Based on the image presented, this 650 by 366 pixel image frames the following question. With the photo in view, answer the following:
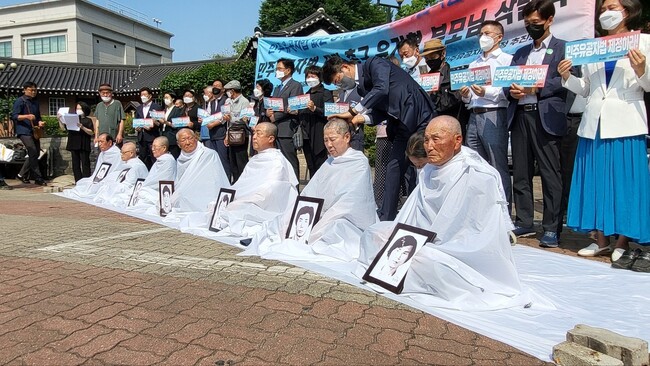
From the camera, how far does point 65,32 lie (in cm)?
4644

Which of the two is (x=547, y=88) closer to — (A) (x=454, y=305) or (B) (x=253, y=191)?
(A) (x=454, y=305)

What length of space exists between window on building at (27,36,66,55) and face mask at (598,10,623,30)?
169 feet

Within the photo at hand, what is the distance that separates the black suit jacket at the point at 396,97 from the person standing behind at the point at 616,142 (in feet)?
4.28

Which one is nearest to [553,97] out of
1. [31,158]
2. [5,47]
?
[31,158]

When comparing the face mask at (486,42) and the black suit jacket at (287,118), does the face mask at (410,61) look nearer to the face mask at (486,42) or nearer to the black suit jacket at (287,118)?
the face mask at (486,42)

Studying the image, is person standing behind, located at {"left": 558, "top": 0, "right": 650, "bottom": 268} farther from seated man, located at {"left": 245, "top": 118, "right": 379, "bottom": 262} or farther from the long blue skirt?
seated man, located at {"left": 245, "top": 118, "right": 379, "bottom": 262}

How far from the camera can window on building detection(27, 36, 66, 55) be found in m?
47.0

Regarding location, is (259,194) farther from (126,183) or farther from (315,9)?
(315,9)

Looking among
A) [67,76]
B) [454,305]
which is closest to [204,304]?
[454,305]

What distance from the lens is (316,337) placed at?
8.52 feet

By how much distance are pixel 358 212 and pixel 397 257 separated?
4.08ft

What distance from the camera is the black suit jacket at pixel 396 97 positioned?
489 centimetres

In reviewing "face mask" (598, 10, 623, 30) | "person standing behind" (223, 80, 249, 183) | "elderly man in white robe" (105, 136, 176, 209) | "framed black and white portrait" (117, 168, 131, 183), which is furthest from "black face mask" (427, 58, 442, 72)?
"framed black and white portrait" (117, 168, 131, 183)

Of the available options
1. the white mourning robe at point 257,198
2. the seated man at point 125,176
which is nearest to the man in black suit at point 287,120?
the white mourning robe at point 257,198
